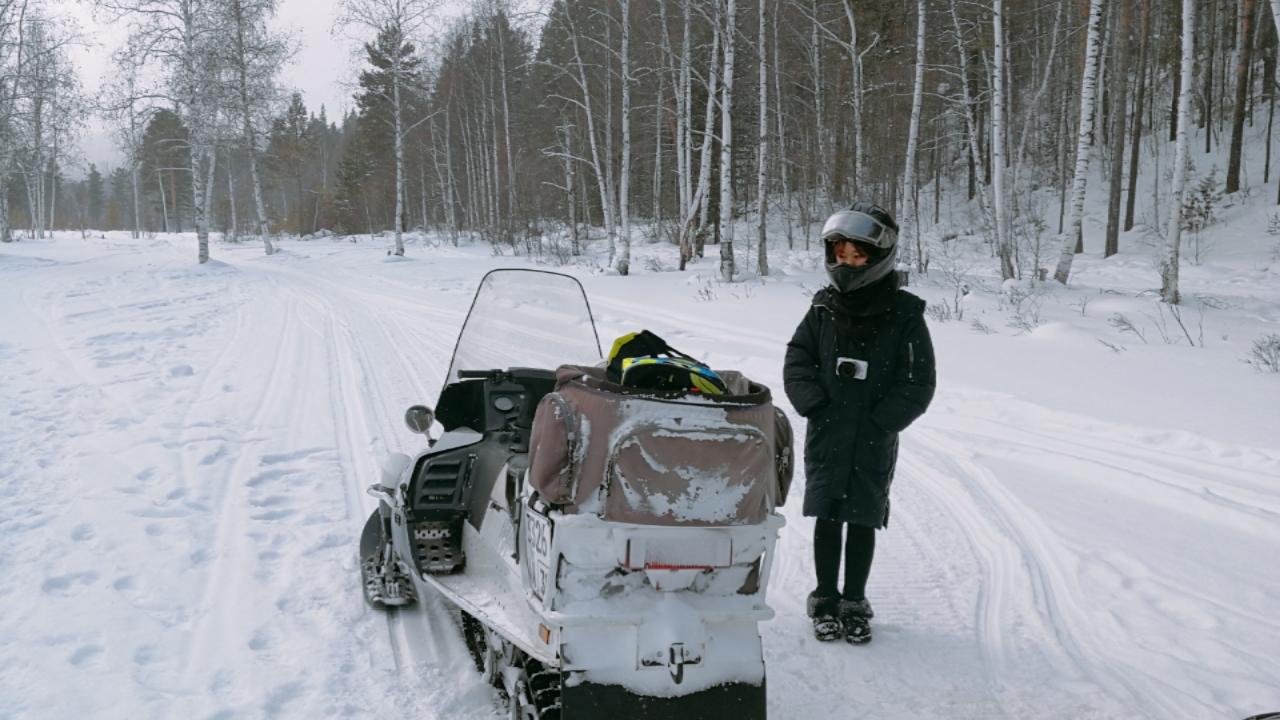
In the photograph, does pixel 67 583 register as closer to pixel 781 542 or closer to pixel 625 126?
pixel 781 542

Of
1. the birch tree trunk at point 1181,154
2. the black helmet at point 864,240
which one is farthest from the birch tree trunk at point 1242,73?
the black helmet at point 864,240

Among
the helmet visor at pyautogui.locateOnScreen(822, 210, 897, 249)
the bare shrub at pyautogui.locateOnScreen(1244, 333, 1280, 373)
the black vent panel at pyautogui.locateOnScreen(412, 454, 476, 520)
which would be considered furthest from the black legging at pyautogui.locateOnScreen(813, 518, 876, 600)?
the bare shrub at pyautogui.locateOnScreen(1244, 333, 1280, 373)

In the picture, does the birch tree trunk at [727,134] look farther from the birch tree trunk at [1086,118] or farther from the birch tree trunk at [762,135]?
the birch tree trunk at [1086,118]

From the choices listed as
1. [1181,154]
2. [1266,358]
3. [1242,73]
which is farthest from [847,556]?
[1242,73]

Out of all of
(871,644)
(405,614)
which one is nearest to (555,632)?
(405,614)

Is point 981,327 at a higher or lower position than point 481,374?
lower

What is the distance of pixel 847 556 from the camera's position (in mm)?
3676

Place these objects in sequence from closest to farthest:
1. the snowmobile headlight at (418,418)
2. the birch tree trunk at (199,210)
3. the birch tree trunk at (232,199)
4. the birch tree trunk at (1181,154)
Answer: the snowmobile headlight at (418,418)
the birch tree trunk at (1181,154)
the birch tree trunk at (199,210)
the birch tree trunk at (232,199)

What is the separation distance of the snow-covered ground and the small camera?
4.02ft

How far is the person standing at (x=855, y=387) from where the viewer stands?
3.39 meters

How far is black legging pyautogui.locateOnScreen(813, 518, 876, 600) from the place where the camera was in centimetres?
364

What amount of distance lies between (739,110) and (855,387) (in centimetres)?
2440

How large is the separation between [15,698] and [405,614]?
1428mm

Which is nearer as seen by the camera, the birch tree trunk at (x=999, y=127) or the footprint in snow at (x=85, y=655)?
the footprint in snow at (x=85, y=655)
